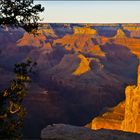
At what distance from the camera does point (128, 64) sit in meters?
196

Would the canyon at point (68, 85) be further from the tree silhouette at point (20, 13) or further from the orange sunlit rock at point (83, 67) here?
the tree silhouette at point (20, 13)

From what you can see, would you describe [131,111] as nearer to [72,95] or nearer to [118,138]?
[118,138]

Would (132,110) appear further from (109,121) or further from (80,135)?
(80,135)

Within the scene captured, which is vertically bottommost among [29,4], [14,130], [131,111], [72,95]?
[72,95]

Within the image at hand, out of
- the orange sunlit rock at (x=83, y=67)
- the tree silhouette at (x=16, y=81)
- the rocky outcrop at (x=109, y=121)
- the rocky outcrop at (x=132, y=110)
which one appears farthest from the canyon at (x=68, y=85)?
the tree silhouette at (x=16, y=81)

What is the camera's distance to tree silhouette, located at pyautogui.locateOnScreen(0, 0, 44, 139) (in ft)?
52.4

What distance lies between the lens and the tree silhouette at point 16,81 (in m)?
16.0

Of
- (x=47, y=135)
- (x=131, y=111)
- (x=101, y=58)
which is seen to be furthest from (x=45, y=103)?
(x=101, y=58)

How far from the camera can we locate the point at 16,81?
54.0 ft

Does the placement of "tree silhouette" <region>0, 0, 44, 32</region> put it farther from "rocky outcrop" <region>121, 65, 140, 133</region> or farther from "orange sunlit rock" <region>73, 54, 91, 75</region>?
"orange sunlit rock" <region>73, 54, 91, 75</region>

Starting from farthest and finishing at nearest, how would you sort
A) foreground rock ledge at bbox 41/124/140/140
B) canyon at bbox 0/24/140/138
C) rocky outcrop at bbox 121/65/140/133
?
canyon at bbox 0/24/140/138
rocky outcrop at bbox 121/65/140/133
foreground rock ledge at bbox 41/124/140/140

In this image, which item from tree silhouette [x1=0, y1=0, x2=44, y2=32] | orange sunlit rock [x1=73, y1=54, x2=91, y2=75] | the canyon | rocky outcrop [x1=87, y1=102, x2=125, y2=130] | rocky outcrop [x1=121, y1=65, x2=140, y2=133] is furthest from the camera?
orange sunlit rock [x1=73, y1=54, x2=91, y2=75]

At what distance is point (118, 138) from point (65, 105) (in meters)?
77.0

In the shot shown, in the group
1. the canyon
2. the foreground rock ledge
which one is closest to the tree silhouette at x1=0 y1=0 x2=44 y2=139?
the foreground rock ledge
